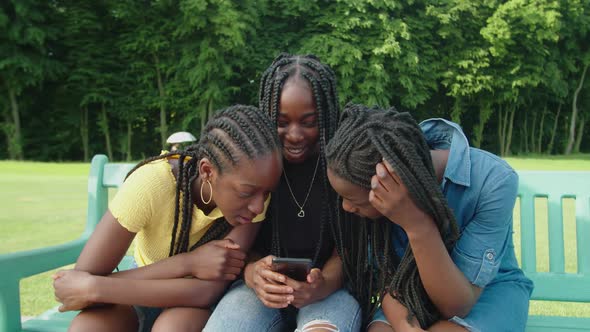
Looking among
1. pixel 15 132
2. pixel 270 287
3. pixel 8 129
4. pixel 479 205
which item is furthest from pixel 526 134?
pixel 270 287

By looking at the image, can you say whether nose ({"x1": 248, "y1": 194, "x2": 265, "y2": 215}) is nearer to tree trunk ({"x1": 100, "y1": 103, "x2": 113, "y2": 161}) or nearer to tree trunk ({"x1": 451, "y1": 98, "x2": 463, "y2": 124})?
tree trunk ({"x1": 100, "y1": 103, "x2": 113, "y2": 161})

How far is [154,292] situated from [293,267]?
534mm

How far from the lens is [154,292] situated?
2125 millimetres

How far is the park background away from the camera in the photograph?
743 inches

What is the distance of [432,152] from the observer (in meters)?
2.22

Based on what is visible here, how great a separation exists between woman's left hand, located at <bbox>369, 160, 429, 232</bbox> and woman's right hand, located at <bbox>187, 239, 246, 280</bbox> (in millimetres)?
672

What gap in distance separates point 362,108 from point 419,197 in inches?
18.3

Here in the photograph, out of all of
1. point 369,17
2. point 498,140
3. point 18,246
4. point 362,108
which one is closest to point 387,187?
point 362,108

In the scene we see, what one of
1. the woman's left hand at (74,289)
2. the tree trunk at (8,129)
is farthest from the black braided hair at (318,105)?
the tree trunk at (8,129)

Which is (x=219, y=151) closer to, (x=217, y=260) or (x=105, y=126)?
(x=217, y=260)

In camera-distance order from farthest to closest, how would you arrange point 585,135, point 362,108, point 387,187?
1. point 585,135
2. point 362,108
3. point 387,187

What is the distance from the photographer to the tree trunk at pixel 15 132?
1820cm

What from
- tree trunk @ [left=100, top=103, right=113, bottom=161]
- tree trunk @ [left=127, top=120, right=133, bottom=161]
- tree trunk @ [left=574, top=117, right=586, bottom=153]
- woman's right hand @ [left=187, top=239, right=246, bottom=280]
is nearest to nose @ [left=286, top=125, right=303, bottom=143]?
woman's right hand @ [left=187, top=239, right=246, bottom=280]

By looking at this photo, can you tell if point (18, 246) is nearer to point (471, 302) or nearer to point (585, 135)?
point (471, 302)
